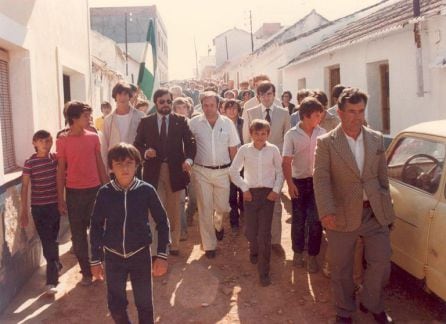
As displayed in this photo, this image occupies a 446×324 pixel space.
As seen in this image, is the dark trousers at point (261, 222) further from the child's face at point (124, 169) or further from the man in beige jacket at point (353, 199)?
the child's face at point (124, 169)

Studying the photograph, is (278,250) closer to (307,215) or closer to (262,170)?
(307,215)

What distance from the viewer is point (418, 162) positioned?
15.4 ft

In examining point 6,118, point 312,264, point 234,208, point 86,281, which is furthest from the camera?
point 234,208

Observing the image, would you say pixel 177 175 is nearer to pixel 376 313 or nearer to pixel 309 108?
pixel 309 108

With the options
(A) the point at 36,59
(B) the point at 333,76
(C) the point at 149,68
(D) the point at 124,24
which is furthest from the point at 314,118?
(D) the point at 124,24

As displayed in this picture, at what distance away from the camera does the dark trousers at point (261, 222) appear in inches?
206

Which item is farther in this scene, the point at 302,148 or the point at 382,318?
the point at 302,148

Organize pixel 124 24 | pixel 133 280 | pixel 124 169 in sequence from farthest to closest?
pixel 124 24 < pixel 133 280 < pixel 124 169

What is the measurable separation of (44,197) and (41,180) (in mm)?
173

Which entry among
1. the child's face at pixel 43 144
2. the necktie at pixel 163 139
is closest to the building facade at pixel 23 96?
the child's face at pixel 43 144

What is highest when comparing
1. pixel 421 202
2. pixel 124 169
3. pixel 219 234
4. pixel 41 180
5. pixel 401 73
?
pixel 401 73

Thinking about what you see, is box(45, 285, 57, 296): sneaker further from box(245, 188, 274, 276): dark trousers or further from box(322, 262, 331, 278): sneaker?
box(322, 262, 331, 278): sneaker

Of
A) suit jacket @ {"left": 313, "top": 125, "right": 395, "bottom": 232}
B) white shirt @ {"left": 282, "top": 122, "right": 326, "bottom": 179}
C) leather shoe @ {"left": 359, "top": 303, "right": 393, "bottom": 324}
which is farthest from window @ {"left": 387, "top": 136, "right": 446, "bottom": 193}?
Result: leather shoe @ {"left": 359, "top": 303, "right": 393, "bottom": 324}

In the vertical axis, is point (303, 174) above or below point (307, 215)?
above
